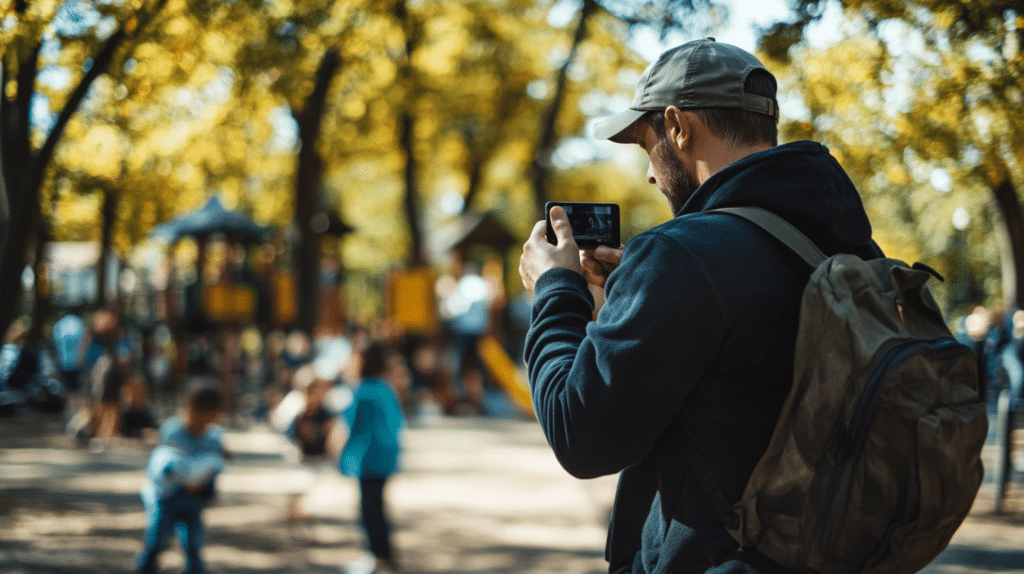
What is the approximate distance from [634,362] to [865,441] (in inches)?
14.8

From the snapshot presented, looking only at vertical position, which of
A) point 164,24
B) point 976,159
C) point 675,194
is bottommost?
point 675,194

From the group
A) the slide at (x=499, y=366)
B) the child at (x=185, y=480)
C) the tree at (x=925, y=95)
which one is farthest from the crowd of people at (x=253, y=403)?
the tree at (x=925, y=95)

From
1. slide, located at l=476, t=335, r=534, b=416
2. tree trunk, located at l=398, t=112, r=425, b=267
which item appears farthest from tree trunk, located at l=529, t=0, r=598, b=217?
tree trunk, located at l=398, t=112, r=425, b=267

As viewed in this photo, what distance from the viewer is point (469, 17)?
11469 mm

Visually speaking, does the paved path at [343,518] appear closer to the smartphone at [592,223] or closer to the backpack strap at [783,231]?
the smartphone at [592,223]

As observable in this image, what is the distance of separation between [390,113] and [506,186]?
1473 cm

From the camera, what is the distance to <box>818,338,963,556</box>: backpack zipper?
1.36 metres

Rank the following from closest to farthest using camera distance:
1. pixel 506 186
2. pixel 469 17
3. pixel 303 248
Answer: pixel 469 17
pixel 303 248
pixel 506 186

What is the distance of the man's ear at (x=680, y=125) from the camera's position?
5.56ft

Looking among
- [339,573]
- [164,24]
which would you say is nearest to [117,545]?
[339,573]

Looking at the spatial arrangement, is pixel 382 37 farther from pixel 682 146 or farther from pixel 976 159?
pixel 682 146

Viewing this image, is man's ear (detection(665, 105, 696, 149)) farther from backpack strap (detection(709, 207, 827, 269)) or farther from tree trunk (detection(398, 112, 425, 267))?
tree trunk (detection(398, 112, 425, 267))

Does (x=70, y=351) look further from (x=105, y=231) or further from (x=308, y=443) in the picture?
(x=308, y=443)

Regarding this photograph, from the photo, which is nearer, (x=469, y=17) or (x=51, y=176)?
(x=51, y=176)
